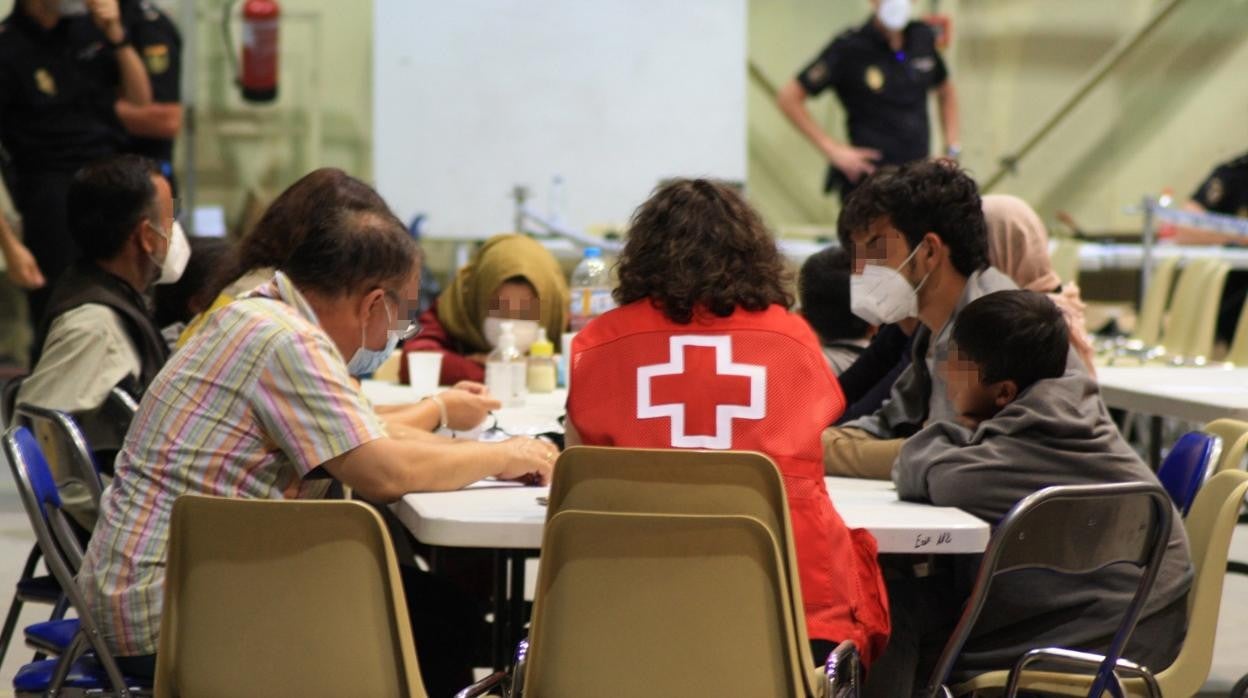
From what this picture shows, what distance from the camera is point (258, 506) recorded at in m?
1.87

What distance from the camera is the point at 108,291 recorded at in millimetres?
3340

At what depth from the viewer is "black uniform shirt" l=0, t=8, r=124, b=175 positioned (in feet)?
19.2

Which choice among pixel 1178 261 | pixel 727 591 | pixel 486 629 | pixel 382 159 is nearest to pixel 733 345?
pixel 727 591

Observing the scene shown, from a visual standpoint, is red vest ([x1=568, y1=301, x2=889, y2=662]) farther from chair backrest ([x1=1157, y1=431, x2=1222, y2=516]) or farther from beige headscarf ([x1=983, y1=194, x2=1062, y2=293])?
beige headscarf ([x1=983, y1=194, x2=1062, y2=293])

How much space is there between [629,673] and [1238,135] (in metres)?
8.71

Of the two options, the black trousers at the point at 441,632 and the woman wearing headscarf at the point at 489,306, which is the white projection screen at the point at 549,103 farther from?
the black trousers at the point at 441,632

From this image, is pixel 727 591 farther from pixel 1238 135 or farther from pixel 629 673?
pixel 1238 135

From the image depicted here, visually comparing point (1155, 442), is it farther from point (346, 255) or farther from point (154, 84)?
point (154, 84)

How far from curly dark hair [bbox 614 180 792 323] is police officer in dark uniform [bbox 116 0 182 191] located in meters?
4.16

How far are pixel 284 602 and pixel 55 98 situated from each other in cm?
447

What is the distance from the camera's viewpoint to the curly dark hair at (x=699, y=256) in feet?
7.31

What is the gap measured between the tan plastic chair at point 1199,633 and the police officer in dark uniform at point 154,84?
451cm

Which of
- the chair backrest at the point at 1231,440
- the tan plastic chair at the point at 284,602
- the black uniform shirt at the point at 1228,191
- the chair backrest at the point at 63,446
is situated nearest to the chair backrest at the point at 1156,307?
the black uniform shirt at the point at 1228,191

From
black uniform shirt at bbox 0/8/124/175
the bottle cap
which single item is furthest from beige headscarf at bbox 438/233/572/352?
black uniform shirt at bbox 0/8/124/175
